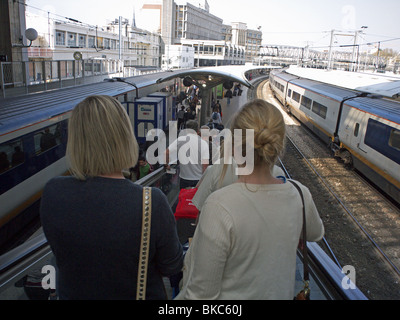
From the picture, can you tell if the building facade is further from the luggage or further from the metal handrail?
the metal handrail

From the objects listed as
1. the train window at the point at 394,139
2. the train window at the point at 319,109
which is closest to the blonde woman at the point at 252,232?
the train window at the point at 394,139

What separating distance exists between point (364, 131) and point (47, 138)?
9.25 meters

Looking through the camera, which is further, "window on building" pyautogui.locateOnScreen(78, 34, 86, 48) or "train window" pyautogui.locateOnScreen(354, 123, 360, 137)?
"window on building" pyautogui.locateOnScreen(78, 34, 86, 48)

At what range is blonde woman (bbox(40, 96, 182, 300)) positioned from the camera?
1413 mm

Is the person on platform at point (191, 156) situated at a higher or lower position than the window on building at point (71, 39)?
lower

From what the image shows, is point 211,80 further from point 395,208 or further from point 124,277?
point 124,277

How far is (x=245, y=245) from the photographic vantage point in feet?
4.62

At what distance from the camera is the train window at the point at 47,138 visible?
7.13 metres

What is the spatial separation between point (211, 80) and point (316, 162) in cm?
512

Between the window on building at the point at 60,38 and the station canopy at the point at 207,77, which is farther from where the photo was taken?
the window on building at the point at 60,38

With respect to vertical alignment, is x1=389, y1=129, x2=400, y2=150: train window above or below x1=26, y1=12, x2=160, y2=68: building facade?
below

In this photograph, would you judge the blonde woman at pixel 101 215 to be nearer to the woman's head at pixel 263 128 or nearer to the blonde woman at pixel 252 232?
the blonde woman at pixel 252 232

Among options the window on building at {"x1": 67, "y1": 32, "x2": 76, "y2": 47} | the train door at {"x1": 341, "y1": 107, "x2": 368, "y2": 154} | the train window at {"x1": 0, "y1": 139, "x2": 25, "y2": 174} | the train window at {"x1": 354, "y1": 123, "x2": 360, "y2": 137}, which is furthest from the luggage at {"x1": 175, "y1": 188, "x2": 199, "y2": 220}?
the window on building at {"x1": 67, "y1": 32, "x2": 76, "y2": 47}

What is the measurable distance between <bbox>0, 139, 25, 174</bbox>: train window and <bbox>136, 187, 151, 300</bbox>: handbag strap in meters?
5.30
